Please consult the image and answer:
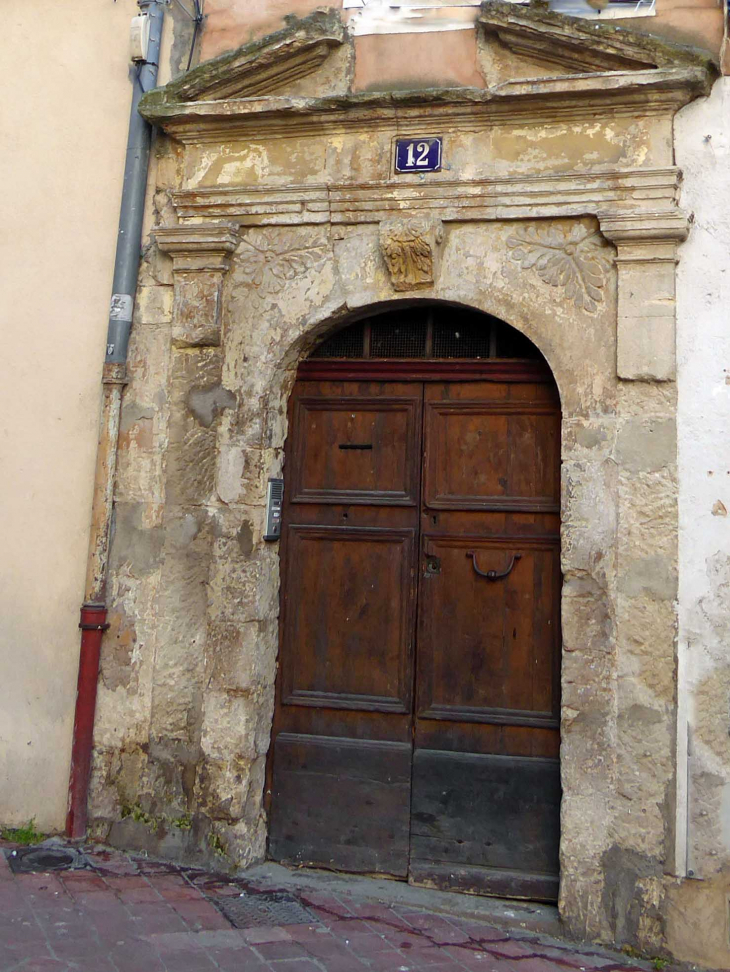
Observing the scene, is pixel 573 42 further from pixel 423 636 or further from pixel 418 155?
pixel 423 636

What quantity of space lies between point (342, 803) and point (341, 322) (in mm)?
2189

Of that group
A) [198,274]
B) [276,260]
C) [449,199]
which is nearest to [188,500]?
[198,274]

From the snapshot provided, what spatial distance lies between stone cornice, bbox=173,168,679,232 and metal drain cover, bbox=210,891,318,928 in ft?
9.59

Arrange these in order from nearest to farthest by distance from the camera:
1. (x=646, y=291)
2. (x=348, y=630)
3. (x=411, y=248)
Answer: (x=646, y=291)
(x=411, y=248)
(x=348, y=630)

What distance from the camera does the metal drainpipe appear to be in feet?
13.8

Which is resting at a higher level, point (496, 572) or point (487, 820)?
point (496, 572)

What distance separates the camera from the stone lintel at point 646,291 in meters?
3.74

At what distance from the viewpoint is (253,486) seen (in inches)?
164

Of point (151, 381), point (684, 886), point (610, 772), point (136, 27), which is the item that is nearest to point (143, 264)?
point (151, 381)

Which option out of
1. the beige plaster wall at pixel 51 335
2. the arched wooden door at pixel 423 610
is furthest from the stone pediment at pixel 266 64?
the arched wooden door at pixel 423 610

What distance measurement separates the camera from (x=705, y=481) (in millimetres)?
3674

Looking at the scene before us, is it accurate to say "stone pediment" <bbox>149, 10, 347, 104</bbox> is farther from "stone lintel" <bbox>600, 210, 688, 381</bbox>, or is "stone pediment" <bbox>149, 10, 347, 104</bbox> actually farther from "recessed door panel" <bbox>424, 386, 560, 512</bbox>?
"recessed door panel" <bbox>424, 386, 560, 512</bbox>

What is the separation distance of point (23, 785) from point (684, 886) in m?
2.92

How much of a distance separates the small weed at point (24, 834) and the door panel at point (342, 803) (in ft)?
3.51
